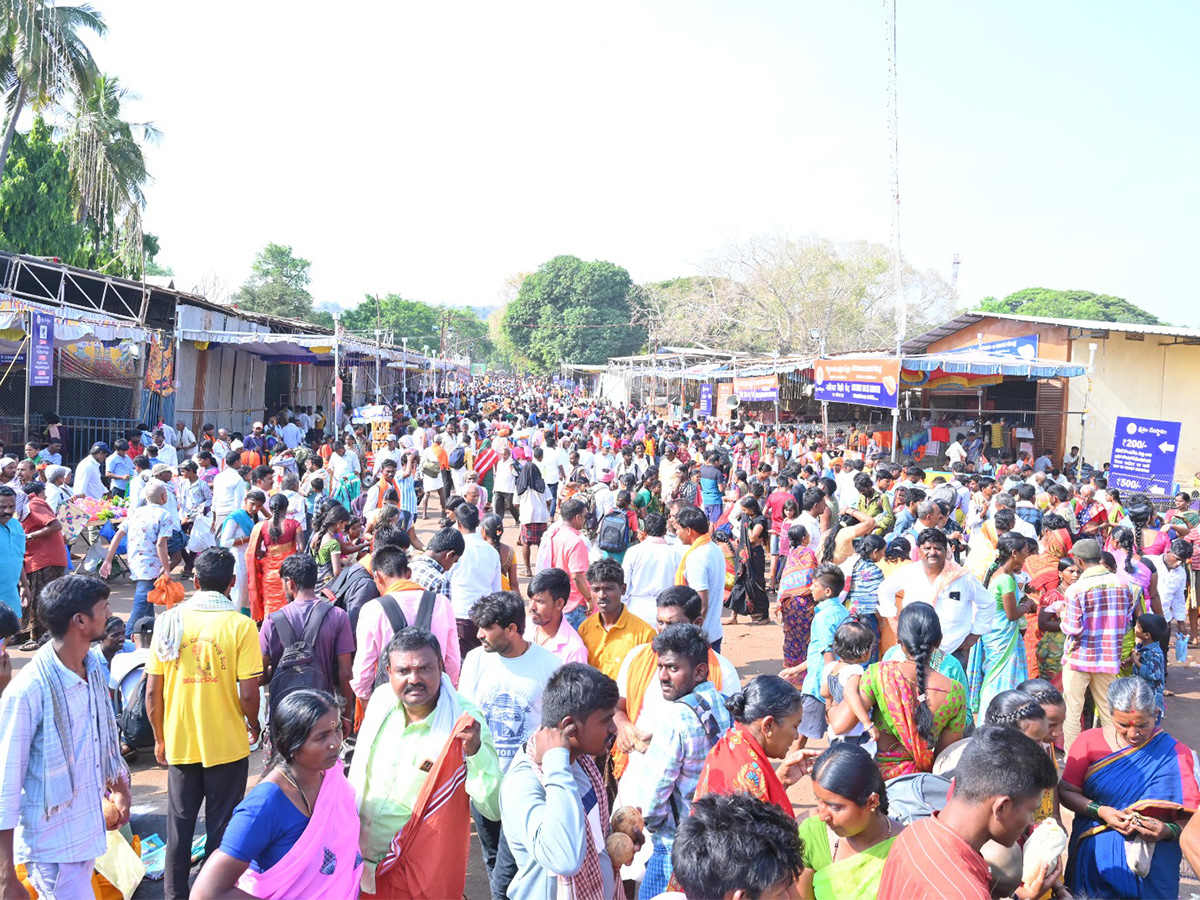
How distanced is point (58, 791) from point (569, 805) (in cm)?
181

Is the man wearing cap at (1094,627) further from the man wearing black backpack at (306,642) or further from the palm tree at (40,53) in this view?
the palm tree at (40,53)

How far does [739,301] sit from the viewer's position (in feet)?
122

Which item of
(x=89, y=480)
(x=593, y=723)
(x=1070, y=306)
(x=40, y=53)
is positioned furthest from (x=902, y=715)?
(x=1070, y=306)

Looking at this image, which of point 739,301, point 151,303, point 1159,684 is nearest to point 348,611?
point 1159,684

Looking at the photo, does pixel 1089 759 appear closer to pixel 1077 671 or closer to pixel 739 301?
pixel 1077 671

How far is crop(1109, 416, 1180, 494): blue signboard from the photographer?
1000cm

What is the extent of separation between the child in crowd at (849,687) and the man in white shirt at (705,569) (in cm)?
126

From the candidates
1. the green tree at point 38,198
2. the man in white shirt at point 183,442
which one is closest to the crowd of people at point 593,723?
the man in white shirt at point 183,442

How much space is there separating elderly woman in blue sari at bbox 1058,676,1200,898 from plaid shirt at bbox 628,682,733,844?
1.42m

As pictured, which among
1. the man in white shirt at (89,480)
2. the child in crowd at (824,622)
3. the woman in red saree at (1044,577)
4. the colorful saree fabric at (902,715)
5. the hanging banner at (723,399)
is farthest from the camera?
the hanging banner at (723,399)

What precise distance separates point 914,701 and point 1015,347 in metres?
17.3

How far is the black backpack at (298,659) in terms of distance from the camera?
407 cm

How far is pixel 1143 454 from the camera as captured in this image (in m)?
10.2

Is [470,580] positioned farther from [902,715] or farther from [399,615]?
[902,715]
